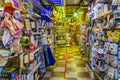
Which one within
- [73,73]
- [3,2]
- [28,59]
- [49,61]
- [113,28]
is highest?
[3,2]

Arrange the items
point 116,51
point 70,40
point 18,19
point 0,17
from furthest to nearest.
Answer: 1. point 70,40
2. point 116,51
3. point 18,19
4. point 0,17

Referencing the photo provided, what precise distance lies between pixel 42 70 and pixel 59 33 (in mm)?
8507

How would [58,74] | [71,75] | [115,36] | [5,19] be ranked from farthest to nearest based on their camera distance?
[58,74]
[71,75]
[115,36]
[5,19]

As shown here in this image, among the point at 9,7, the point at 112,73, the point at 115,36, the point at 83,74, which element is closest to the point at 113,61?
the point at 112,73

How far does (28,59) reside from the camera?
330 centimetres

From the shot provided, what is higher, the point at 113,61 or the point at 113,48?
the point at 113,48

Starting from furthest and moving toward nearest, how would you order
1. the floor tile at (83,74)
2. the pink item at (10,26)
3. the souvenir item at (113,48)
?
1. the floor tile at (83,74)
2. the souvenir item at (113,48)
3. the pink item at (10,26)

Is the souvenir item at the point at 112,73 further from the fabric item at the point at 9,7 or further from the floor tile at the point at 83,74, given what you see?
the fabric item at the point at 9,7

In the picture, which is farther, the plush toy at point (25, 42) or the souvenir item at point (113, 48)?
the souvenir item at point (113, 48)

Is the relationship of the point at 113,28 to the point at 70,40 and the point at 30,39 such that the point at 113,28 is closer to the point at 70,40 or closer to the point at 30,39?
the point at 30,39

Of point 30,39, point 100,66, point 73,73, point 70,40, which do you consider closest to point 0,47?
point 30,39

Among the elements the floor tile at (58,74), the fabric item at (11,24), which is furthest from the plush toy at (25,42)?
the floor tile at (58,74)

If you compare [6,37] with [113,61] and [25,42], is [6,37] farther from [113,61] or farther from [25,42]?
[113,61]

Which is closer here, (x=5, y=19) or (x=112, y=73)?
(x=5, y=19)
